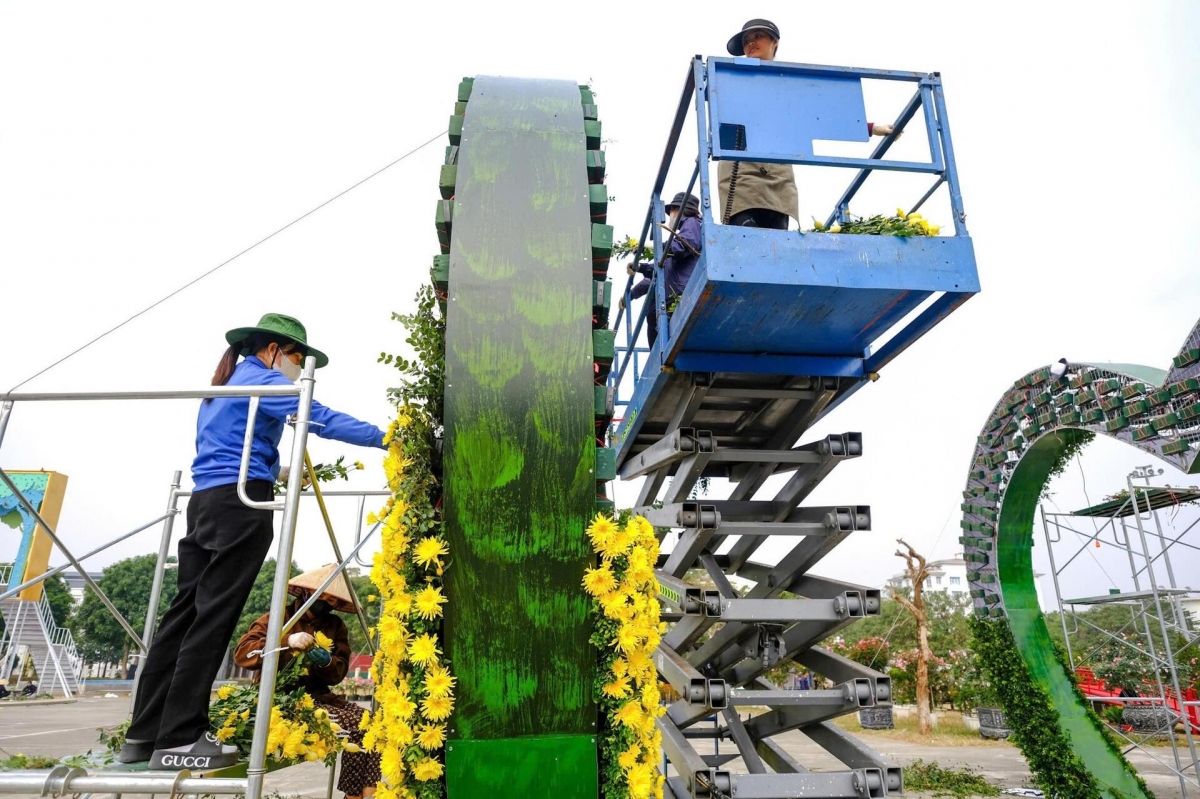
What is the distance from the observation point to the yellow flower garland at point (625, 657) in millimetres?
2598

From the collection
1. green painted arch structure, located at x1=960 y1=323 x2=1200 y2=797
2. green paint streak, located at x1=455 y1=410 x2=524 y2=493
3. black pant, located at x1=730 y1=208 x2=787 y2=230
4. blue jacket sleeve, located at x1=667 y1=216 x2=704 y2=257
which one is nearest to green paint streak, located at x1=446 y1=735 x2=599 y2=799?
green paint streak, located at x1=455 y1=410 x2=524 y2=493

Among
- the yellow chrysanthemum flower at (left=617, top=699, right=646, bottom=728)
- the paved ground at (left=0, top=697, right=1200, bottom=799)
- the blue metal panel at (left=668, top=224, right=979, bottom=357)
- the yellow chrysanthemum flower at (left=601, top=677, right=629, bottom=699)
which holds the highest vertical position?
the blue metal panel at (left=668, top=224, right=979, bottom=357)

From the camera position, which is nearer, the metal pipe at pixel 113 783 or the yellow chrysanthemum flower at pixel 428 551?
the metal pipe at pixel 113 783

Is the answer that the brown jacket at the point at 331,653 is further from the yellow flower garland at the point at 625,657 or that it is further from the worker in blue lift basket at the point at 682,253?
the worker in blue lift basket at the point at 682,253

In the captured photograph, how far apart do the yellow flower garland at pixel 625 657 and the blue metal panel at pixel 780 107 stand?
7.60 ft

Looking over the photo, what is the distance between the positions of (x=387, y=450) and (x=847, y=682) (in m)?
3.41

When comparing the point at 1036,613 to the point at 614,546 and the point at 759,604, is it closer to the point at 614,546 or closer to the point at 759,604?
the point at 759,604

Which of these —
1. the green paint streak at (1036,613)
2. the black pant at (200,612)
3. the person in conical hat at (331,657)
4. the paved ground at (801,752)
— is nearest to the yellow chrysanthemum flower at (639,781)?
the black pant at (200,612)

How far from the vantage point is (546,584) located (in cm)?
269

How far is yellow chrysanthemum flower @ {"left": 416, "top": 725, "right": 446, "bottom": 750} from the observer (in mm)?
2449

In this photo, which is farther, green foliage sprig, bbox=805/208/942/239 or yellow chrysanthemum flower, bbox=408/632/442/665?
green foliage sprig, bbox=805/208/942/239

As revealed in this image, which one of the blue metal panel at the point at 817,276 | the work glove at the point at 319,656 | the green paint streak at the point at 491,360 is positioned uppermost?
the blue metal panel at the point at 817,276

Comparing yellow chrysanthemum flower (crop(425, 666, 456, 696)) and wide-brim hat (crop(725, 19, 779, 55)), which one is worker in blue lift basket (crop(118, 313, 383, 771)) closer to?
yellow chrysanthemum flower (crop(425, 666, 456, 696))

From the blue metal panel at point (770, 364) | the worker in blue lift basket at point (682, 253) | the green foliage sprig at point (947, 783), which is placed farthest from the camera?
the green foliage sprig at point (947, 783)
